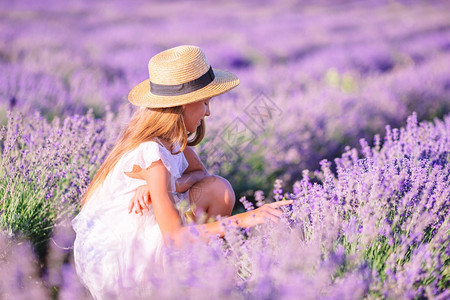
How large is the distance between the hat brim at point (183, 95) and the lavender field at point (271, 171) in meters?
0.47

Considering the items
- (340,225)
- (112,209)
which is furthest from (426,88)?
(112,209)

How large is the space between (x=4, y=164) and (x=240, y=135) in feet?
6.16

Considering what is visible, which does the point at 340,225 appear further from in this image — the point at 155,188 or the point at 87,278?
the point at 87,278

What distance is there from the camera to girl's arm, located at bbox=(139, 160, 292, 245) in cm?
157

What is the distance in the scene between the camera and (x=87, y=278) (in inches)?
71.0

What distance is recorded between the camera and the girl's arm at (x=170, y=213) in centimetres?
157

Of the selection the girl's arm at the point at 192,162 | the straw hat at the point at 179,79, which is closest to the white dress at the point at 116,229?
the straw hat at the point at 179,79

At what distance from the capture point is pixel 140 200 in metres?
1.76

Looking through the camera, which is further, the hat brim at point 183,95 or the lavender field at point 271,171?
the hat brim at point 183,95

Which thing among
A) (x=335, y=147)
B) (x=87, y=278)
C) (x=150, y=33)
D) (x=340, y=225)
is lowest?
(x=150, y=33)

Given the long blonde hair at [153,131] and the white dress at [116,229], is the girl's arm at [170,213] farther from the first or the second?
the long blonde hair at [153,131]

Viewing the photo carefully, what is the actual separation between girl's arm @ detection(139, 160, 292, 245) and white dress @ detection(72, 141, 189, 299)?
0.05 metres

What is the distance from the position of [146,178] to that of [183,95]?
39 cm

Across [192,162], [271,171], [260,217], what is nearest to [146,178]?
[260,217]
